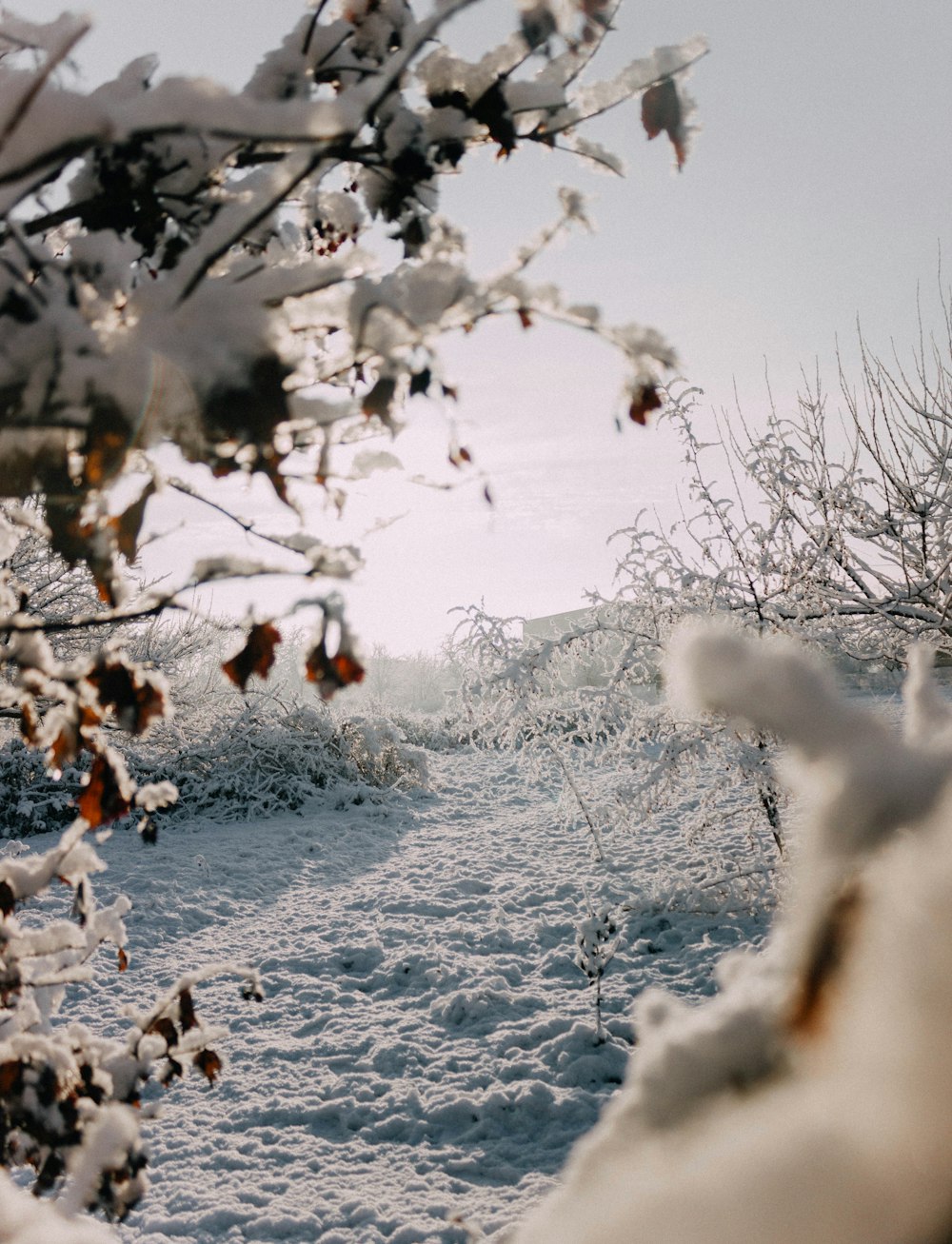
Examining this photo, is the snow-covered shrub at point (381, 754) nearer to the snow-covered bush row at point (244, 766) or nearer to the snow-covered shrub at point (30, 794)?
the snow-covered bush row at point (244, 766)

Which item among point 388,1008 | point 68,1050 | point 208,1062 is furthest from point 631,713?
point 68,1050

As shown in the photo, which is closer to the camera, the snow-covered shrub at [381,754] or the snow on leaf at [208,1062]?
the snow on leaf at [208,1062]

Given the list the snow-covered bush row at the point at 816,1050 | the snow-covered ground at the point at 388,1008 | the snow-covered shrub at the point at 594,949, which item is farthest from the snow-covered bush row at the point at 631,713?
the snow-covered bush row at the point at 816,1050

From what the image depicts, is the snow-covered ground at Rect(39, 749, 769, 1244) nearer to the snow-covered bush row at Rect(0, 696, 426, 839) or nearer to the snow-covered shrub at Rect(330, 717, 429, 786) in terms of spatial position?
the snow-covered bush row at Rect(0, 696, 426, 839)

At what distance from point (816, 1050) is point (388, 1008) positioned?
4.54 meters

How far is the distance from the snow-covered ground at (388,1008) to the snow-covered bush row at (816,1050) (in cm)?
142

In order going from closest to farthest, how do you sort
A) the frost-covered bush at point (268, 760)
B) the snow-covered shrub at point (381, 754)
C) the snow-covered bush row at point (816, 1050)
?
the snow-covered bush row at point (816, 1050) → the frost-covered bush at point (268, 760) → the snow-covered shrub at point (381, 754)

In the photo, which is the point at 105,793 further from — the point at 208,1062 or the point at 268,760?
the point at 268,760

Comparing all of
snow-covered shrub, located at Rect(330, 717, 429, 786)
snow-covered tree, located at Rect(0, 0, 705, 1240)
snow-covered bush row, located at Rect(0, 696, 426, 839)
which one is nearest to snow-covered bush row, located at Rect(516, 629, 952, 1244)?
snow-covered tree, located at Rect(0, 0, 705, 1240)

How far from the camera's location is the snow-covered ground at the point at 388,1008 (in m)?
2.86

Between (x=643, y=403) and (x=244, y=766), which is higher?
(x=244, y=766)

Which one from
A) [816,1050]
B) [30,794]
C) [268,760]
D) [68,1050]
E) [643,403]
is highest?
[268,760]

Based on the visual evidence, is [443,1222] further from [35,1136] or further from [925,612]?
[925,612]

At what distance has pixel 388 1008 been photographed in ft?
14.4
